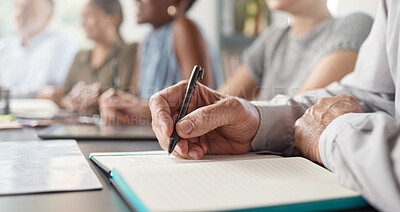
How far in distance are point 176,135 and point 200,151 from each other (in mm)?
41

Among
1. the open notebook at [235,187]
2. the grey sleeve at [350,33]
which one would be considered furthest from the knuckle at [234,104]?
the grey sleeve at [350,33]

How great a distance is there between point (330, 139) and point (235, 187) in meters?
0.14

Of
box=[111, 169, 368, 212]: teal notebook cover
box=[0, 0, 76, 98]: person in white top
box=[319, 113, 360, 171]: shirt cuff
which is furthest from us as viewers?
box=[0, 0, 76, 98]: person in white top

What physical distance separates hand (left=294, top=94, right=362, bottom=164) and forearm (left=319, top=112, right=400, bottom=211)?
4.0 inches

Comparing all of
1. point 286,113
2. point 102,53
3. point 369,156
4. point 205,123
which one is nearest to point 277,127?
point 286,113

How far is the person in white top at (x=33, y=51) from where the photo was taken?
10.7ft

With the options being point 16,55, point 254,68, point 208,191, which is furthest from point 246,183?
point 16,55

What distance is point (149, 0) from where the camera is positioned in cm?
177

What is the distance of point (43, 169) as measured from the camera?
0.48m

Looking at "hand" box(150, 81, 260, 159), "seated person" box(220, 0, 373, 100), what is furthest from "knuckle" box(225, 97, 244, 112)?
"seated person" box(220, 0, 373, 100)

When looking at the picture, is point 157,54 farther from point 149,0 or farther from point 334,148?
point 334,148

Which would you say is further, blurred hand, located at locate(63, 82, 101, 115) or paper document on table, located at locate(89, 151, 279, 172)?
blurred hand, located at locate(63, 82, 101, 115)

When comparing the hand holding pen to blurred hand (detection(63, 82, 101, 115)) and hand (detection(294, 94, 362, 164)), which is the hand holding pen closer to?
hand (detection(294, 94, 362, 164))

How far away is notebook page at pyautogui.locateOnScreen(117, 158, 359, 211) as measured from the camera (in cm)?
33
